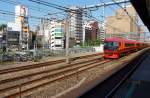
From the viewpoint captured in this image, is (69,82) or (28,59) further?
(28,59)

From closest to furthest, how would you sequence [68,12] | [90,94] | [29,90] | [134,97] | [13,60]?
[134,97] < [90,94] < [29,90] < [68,12] < [13,60]

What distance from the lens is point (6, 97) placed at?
11023 mm

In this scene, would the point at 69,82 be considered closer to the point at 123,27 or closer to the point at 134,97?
the point at 134,97

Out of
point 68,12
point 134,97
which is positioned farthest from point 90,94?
point 68,12

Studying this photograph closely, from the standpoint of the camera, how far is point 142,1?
1289cm

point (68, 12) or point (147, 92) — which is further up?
point (68, 12)

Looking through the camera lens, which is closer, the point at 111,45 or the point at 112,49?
the point at 112,49

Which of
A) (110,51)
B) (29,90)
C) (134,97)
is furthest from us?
(110,51)

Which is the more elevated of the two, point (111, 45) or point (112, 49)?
point (111, 45)

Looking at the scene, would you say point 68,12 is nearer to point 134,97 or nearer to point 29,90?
point 29,90

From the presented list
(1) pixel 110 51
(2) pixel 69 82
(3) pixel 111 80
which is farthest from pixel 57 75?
(1) pixel 110 51

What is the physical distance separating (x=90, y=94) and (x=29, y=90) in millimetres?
2789

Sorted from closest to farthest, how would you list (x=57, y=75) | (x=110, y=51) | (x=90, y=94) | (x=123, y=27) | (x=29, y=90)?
(x=90, y=94) → (x=29, y=90) → (x=57, y=75) → (x=110, y=51) → (x=123, y=27)

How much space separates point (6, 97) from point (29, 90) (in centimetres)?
190
